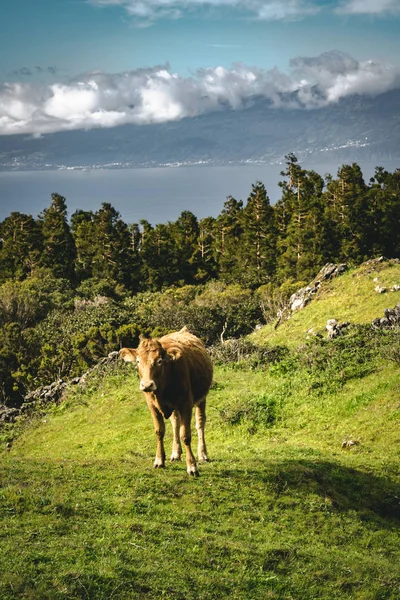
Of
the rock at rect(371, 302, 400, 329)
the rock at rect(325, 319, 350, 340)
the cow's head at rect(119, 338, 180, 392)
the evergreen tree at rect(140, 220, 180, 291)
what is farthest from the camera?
the evergreen tree at rect(140, 220, 180, 291)

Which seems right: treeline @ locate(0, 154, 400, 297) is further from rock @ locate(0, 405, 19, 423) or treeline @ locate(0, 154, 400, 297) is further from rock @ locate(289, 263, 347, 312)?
rock @ locate(0, 405, 19, 423)

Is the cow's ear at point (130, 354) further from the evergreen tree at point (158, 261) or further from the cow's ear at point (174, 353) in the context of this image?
the evergreen tree at point (158, 261)

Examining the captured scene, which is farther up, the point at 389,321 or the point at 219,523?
the point at 389,321

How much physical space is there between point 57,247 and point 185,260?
51.7 ft

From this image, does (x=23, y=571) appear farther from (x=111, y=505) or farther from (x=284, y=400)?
(x=284, y=400)

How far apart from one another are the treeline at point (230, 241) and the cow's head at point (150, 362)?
1882 inches

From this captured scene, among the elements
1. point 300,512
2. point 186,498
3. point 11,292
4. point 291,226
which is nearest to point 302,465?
point 300,512

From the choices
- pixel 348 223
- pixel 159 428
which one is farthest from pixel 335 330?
pixel 348 223

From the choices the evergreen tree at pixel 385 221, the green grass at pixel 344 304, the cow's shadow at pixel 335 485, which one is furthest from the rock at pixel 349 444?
the evergreen tree at pixel 385 221

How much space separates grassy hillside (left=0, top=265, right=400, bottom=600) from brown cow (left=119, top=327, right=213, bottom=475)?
0.70 meters

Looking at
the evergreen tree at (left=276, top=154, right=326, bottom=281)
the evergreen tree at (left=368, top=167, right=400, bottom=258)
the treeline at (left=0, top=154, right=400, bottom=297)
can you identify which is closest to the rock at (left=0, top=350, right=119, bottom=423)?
the treeline at (left=0, top=154, right=400, bottom=297)

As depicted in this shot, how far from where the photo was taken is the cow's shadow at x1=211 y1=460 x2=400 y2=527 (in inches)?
447

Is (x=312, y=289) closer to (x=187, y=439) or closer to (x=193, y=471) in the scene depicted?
(x=187, y=439)

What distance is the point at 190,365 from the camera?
1267 centimetres
